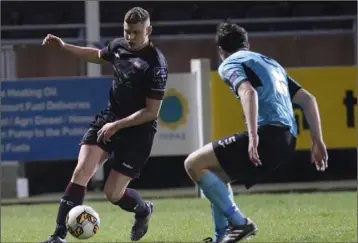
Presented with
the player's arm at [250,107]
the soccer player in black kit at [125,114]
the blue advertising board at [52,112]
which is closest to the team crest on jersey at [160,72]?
the soccer player in black kit at [125,114]

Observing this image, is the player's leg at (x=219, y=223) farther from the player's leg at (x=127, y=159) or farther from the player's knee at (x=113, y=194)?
the player's knee at (x=113, y=194)

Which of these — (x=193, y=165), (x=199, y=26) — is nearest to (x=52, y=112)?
(x=199, y=26)

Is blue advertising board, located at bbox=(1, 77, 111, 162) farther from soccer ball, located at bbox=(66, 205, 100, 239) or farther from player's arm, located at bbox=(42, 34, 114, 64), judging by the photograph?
soccer ball, located at bbox=(66, 205, 100, 239)

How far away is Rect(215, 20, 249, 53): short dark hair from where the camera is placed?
291 inches

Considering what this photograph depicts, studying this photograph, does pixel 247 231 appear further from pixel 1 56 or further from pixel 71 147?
pixel 1 56

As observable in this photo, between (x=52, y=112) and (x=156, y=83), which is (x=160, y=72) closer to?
(x=156, y=83)

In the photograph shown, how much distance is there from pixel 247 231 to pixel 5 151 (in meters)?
8.31

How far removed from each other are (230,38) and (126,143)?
1646mm

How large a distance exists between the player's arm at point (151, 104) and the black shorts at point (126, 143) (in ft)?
0.98

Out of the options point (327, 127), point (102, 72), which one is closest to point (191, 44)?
point (102, 72)

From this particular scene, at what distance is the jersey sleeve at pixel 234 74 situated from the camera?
711cm

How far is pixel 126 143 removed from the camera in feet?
28.2

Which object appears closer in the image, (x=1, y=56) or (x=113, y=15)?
(x=1, y=56)

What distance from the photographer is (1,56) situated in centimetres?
1622
